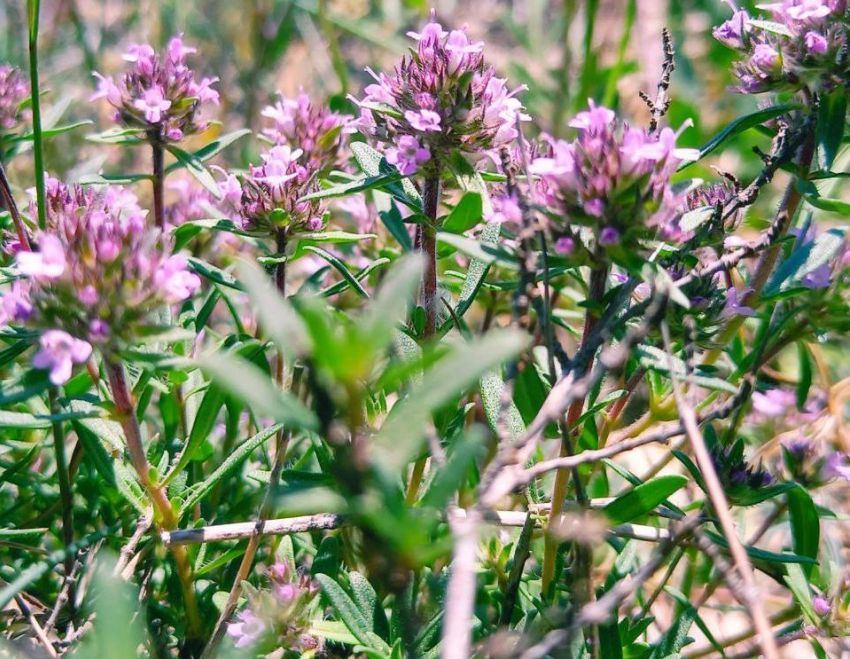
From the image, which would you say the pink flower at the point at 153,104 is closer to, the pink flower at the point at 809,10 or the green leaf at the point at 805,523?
the pink flower at the point at 809,10

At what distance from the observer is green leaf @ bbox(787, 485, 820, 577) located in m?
1.89

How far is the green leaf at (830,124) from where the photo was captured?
70.9 inches

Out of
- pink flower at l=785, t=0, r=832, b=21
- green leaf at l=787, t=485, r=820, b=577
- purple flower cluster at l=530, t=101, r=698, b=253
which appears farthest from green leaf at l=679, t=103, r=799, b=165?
green leaf at l=787, t=485, r=820, b=577

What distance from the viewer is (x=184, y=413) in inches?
83.8

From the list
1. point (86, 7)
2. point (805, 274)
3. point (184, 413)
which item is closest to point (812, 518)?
point (805, 274)

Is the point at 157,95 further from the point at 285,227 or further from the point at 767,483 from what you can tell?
the point at 767,483

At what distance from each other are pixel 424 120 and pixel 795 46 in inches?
33.6

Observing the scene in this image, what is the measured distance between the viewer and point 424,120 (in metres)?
1.72

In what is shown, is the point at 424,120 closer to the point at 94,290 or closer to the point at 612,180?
the point at 612,180

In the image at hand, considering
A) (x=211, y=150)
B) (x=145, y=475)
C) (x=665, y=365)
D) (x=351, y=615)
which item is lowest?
(x=351, y=615)

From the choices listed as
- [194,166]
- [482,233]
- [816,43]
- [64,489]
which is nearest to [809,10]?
[816,43]

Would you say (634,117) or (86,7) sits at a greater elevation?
(86,7)

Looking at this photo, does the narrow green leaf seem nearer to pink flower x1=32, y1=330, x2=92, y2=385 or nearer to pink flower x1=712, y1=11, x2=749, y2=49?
pink flower x1=32, y1=330, x2=92, y2=385

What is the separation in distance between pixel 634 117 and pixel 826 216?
1.73 meters
